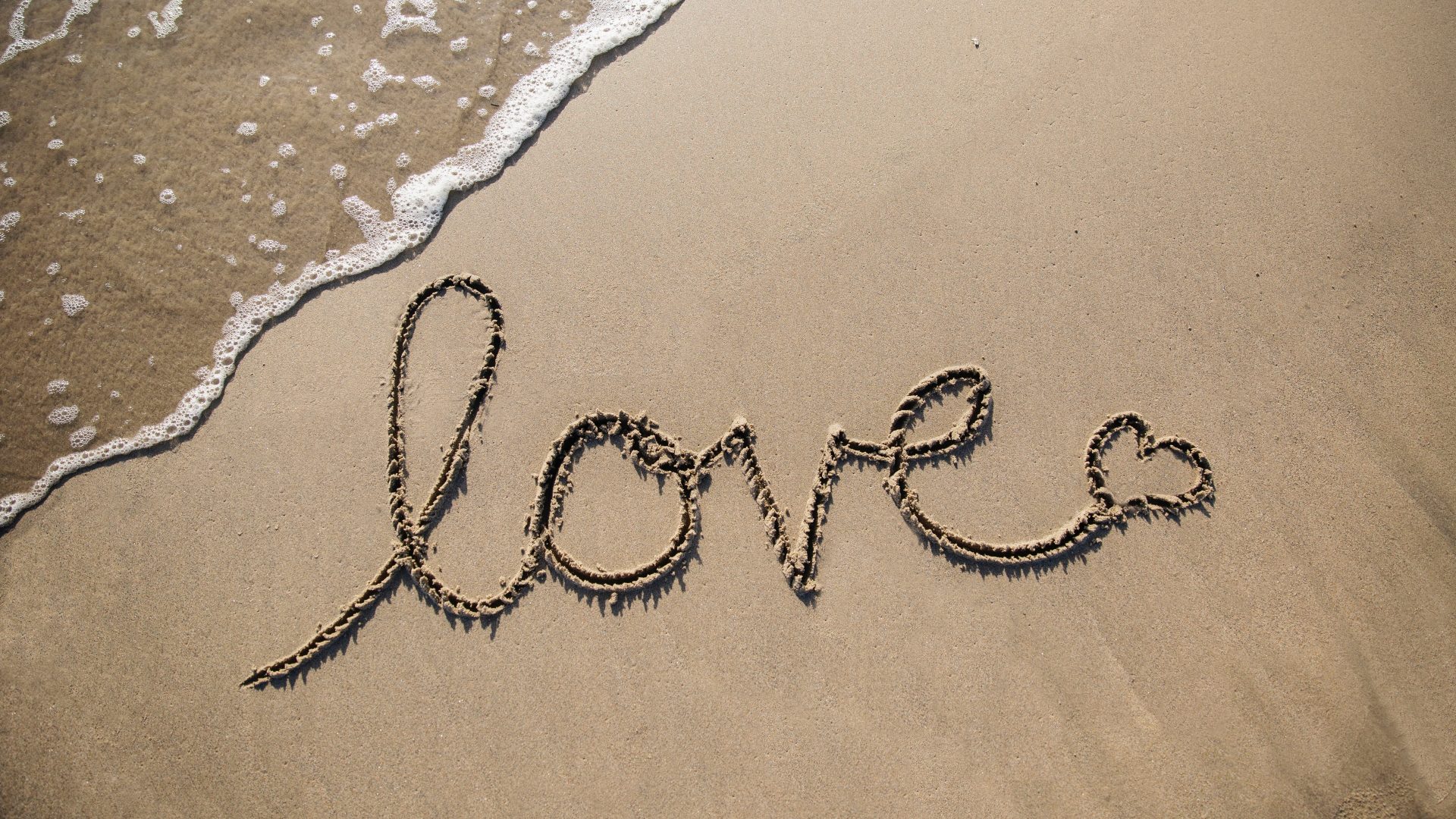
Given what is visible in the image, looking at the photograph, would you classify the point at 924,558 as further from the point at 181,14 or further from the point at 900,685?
the point at 181,14

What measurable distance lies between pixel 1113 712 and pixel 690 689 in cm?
148

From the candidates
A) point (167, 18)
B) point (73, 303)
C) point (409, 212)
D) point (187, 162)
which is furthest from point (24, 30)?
point (409, 212)

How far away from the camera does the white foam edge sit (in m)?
2.99

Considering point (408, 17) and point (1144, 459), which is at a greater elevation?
point (408, 17)

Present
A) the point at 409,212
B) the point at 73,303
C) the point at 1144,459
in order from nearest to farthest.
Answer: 1. the point at 1144,459
2. the point at 73,303
3. the point at 409,212

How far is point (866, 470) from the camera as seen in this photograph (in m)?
2.82

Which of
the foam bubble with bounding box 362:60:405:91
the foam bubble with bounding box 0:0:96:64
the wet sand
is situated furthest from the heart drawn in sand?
the foam bubble with bounding box 0:0:96:64

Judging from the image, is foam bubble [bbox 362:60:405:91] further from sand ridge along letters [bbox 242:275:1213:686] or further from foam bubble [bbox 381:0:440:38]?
sand ridge along letters [bbox 242:275:1213:686]

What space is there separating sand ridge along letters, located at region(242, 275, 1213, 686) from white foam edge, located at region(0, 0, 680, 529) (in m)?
0.73

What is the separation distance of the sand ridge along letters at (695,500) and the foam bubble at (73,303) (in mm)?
1534

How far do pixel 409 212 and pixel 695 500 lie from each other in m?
1.89

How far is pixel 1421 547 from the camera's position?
2.64 meters

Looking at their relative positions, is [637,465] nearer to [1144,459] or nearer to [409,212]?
[409,212]

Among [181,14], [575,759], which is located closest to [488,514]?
[575,759]
